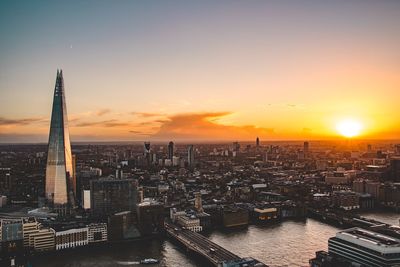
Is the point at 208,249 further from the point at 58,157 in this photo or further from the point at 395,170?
the point at 395,170

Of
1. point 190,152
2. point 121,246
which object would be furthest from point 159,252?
point 190,152

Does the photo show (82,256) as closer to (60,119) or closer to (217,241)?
(217,241)

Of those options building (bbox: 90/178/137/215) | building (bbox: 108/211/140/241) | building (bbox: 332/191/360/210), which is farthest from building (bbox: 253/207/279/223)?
building (bbox: 108/211/140/241)

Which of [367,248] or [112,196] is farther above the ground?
[112,196]

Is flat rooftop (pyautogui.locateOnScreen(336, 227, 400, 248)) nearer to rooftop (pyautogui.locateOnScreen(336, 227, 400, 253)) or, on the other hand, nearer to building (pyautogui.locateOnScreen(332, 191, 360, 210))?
rooftop (pyautogui.locateOnScreen(336, 227, 400, 253))

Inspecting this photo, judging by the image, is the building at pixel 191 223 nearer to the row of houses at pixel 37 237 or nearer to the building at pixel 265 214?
the building at pixel 265 214

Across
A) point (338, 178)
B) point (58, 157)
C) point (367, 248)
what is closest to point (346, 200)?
point (338, 178)
